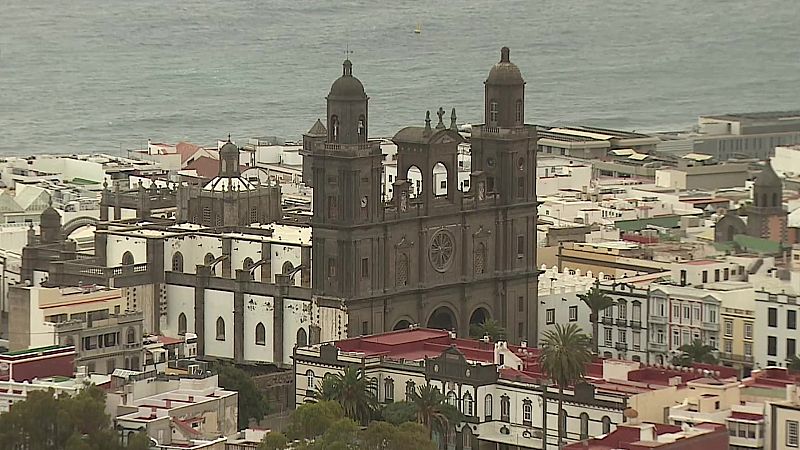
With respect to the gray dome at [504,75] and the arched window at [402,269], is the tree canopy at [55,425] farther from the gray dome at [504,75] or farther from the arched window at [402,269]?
the gray dome at [504,75]

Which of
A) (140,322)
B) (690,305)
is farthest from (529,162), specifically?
(140,322)

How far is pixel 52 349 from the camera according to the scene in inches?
4252

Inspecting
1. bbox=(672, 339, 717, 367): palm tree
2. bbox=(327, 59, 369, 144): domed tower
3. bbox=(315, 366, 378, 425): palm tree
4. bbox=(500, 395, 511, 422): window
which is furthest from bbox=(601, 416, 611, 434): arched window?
bbox=(327, 59, 369, 144): domed tower

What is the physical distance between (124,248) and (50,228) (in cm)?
387

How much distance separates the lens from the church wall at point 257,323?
12512 centimetres

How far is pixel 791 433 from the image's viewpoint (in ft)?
332

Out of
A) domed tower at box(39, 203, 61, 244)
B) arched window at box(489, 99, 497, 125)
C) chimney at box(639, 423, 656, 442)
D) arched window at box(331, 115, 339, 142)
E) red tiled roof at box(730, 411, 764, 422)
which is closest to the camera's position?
chimney at box(639, 423, 656, 442)

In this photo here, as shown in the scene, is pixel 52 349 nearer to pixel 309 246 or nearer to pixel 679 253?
pixel 309 246

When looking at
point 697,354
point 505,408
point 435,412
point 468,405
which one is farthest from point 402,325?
point 435,412

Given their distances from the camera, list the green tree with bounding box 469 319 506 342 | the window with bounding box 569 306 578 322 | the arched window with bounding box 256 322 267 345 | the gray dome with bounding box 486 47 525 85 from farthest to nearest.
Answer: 1. the window with bounding box 569 306 578 322
2. the gray dome with bounding box 486 47 525 85
3. the arched window with bounding box 256 322 267 345
4. the green tree with bounding box 469 319 506 342

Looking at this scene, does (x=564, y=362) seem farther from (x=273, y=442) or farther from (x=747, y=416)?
(x=273, y=442)

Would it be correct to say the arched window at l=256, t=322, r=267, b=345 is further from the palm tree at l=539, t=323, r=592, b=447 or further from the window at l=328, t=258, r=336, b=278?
the palm tree at l=539, t=323, r=592, b=447

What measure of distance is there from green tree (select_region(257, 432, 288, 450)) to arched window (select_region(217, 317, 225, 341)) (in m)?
29.6

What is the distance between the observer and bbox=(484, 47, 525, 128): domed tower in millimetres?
129875
